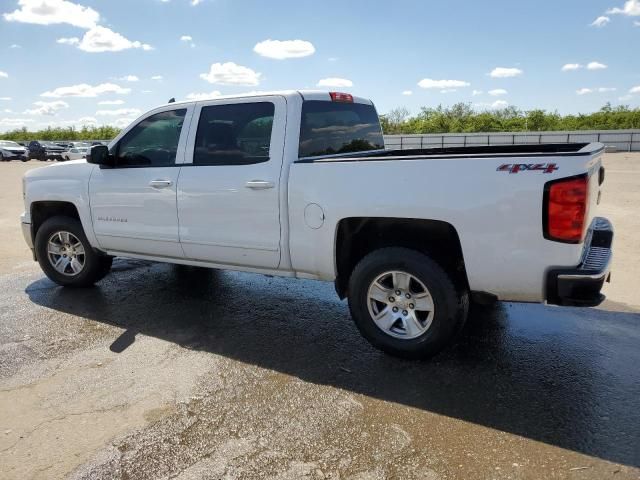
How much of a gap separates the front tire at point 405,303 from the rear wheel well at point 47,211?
11.6 ft

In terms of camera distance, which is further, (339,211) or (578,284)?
(339,211)

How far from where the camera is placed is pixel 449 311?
3.59 m

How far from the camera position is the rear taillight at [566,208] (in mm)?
3043

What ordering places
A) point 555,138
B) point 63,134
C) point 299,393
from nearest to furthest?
point 299,393 → point 555,138 → point 63,134

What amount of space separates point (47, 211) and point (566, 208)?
5.31 metres

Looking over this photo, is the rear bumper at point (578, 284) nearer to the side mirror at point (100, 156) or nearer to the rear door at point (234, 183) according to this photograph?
the rear door at point (234, 183)

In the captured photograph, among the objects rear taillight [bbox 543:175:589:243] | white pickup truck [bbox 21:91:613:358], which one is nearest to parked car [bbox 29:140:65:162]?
white pickup truck [bbox 21:91:613:358]

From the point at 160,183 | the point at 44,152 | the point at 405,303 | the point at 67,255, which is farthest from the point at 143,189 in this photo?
the point at 44,152

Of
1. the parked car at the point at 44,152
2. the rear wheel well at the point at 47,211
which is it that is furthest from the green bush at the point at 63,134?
the rear wheel well at the point at 47,211

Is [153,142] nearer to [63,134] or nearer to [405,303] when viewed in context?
[405,303]

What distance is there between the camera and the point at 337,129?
4758 millimetres

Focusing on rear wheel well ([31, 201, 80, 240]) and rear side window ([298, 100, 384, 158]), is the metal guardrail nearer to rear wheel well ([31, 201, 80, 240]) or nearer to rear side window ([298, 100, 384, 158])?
rear side window ([298, 100, 384, 158])

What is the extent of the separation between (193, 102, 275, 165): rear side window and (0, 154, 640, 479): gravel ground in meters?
1.50

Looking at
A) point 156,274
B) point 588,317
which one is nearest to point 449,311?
point 588,317
